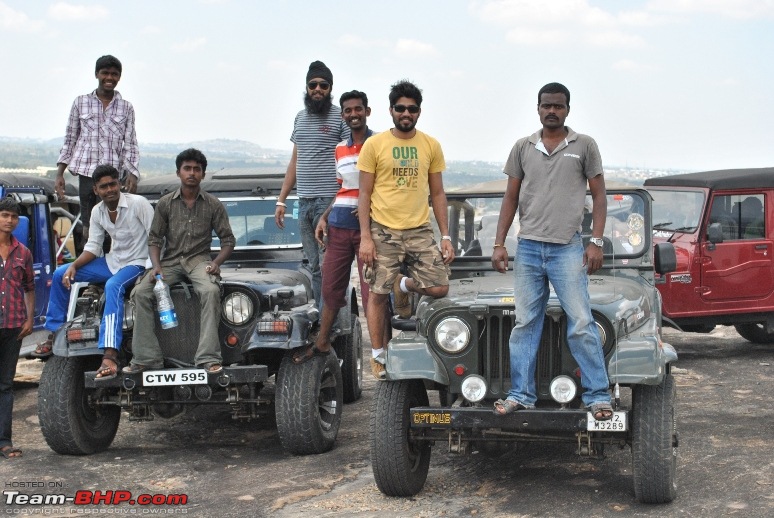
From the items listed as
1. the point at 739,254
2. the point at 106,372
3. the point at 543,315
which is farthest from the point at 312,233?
the point at 739,254

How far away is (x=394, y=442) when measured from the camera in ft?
19.8

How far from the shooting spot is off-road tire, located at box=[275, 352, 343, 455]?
719 centimetres

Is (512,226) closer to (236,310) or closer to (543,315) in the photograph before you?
(543,315)

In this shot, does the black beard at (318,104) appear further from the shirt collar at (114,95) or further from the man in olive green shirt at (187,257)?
the shirt collar at (114,95)

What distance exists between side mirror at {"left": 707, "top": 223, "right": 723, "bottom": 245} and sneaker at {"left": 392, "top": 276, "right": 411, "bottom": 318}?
5455 millimetres

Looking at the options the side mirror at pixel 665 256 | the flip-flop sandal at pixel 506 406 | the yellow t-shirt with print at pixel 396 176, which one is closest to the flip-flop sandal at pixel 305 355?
the yellow t-shirt with print at pixel 396 176

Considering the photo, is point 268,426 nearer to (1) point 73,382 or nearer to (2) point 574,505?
(1) point 73,382

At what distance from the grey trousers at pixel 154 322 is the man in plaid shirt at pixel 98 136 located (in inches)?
77.7

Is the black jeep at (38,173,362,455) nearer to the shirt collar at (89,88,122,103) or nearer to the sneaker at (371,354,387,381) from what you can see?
the sneaker at (371,354,387,381)

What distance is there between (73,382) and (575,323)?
11.4 ft

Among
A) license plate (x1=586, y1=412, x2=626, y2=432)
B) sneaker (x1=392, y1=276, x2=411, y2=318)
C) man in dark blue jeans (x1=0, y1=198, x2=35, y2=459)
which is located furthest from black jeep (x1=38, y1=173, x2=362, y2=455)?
license plate (x1=586, y1=412, x2=626, y2=432)

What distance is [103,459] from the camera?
7.50 metres

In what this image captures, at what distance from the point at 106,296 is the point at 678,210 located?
23.1 feet

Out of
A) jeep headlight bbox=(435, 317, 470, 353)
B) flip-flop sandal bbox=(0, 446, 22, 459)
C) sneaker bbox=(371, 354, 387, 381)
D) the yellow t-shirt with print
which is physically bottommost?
flip-flop sandal bbox=(0, 446, 22, 459)
